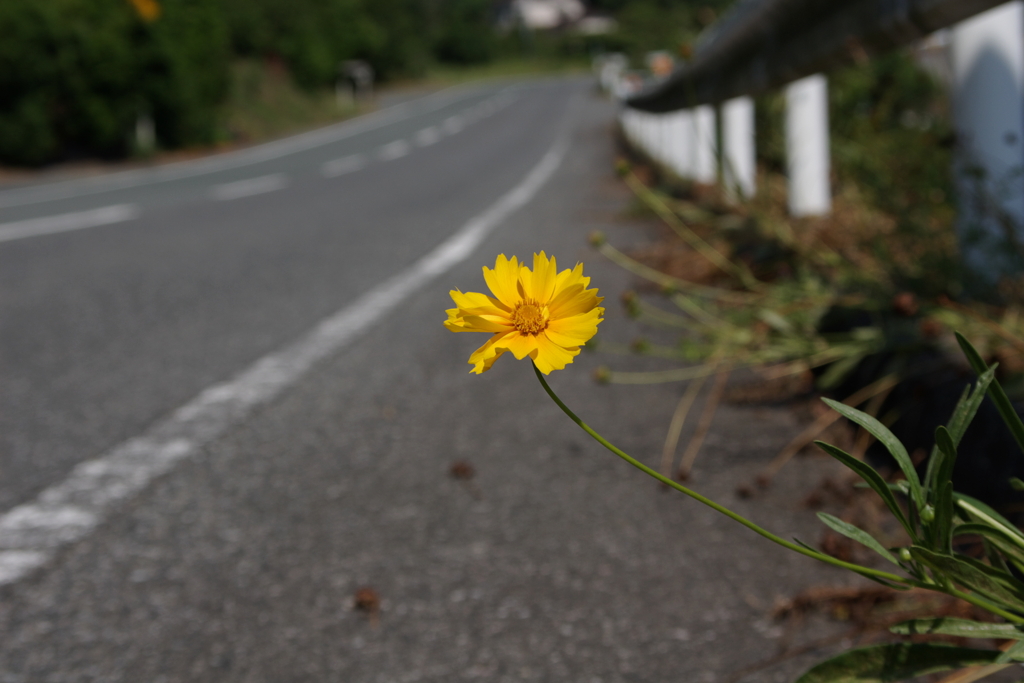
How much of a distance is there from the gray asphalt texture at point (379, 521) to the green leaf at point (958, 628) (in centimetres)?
52

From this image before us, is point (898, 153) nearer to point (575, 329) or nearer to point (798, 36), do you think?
point (798, 36)

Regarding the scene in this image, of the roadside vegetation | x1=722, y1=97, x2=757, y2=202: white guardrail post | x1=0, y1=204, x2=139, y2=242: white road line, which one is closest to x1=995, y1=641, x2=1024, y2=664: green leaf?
x1=722, y1=97, x2=757, y2=202: white guardrail post

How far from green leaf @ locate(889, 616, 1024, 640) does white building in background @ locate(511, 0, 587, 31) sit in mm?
124710

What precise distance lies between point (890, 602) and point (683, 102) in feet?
19.4

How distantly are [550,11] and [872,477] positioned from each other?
126735 millimetres

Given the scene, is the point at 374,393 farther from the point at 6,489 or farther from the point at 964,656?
the point at 964,656

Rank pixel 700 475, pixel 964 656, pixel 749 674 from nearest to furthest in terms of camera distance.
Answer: pixel 964 656 < pixel 749 674 < pixel 700 475

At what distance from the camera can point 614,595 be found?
5.70 feet

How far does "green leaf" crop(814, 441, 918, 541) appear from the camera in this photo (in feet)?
2.85

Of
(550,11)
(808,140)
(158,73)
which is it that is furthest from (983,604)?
(550,11)

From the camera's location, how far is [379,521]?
6.91 ft

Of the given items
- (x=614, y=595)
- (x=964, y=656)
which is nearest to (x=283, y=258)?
(x=614, y=595)

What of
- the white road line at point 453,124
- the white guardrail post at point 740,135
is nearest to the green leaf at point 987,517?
the white guardrail post at point 740,135

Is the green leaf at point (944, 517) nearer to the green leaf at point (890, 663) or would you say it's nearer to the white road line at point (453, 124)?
the green leaf at point (890, 663)
